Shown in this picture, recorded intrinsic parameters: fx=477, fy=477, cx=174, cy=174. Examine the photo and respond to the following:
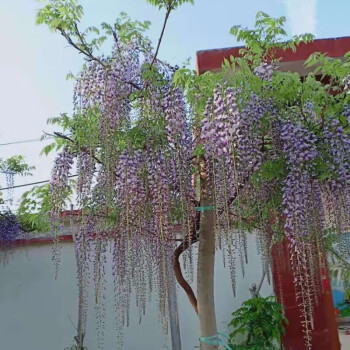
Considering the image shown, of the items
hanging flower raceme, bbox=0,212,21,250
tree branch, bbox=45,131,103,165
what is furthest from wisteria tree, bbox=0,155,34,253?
tree branch, bbox=45,131,103,165

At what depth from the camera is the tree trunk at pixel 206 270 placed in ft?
10.4

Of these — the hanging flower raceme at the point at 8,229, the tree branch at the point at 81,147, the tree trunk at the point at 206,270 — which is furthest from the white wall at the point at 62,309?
the tree branch at the point at 81,147

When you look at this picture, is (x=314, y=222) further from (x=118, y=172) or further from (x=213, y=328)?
(x=118, y=172)

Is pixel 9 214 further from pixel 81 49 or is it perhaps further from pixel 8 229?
pixel 81 49

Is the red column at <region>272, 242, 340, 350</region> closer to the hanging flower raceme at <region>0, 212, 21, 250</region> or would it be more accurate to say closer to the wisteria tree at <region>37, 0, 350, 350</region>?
the wisteria tree at <region>37, 0, 350, 350</region>

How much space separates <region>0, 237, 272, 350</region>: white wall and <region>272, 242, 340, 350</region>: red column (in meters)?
0.43

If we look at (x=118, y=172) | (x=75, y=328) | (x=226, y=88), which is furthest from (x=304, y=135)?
(x=75, y=328)

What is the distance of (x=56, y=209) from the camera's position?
3.46 metres

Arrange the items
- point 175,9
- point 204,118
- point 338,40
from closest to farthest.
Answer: point 175,9
point 204,118
point 338,40

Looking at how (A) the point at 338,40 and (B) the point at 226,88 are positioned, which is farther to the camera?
(A) the point at 338,40

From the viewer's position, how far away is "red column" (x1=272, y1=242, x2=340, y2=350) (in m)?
4.82

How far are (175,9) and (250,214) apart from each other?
5.29 ft

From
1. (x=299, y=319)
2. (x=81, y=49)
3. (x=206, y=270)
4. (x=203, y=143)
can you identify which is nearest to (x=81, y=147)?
(x=81, y=49)

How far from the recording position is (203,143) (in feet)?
9.94
